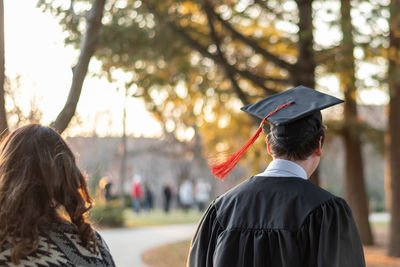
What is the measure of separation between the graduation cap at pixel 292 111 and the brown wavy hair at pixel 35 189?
1.03m

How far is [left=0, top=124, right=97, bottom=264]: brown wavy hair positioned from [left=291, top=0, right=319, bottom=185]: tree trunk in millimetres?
8243

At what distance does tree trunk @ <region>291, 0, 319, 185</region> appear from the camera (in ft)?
33.9

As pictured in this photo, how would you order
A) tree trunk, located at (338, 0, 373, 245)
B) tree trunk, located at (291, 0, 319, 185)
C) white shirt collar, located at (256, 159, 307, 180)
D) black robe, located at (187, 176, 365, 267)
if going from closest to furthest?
black robe, located at (187, 176, 365, 267), white shirt collar, located at (256, 159, 307, 180), tree trunk, located at (291, 0, 319, 185), tree trunk, located at (338, 0, 373, 245)

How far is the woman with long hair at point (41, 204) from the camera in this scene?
219 centimetres

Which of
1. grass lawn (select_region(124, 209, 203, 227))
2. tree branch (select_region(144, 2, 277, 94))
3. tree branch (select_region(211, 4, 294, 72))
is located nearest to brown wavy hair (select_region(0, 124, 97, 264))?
tree branch (select_region(144, 2, 277, 94))

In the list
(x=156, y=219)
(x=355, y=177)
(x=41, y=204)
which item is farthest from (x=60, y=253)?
(x=156, y=219)

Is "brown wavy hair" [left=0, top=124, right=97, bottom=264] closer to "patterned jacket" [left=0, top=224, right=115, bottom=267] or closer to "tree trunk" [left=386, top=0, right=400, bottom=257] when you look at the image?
"patterned jacket" [left=0, top=224, right=115, bottom=267]

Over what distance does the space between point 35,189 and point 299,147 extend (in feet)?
3.97

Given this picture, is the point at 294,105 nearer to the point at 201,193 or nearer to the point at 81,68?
the point at 81,68

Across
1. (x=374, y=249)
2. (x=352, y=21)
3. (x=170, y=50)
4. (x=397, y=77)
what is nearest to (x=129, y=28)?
(x=170, y=50)

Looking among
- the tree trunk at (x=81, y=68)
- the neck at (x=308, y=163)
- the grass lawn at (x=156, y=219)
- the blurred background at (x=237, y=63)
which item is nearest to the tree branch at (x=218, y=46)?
the blurred background at (x=237, y=63)

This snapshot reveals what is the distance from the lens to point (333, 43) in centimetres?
1059

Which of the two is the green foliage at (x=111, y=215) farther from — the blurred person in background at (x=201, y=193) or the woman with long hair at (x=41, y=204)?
the woman with long hair at (x=41, y=204)

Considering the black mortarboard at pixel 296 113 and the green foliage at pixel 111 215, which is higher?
the black mortarboard at pixel 296 113
